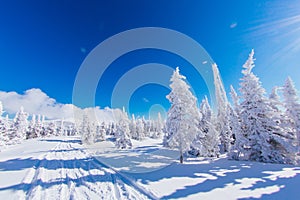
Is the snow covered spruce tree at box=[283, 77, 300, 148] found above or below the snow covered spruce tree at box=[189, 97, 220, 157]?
above

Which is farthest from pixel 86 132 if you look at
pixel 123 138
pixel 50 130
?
pixel 50 130

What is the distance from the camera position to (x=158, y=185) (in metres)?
8.01

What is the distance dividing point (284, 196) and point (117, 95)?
43.5 meters

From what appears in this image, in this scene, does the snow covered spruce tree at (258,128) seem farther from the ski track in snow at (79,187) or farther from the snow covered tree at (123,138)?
the snow covered tree at (123,138)

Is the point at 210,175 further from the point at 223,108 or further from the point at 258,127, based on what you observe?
the point at 223,108

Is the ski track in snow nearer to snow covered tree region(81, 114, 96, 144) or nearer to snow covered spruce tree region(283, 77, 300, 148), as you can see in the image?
snow covered spruce tree region(283, 77, 300, 148)

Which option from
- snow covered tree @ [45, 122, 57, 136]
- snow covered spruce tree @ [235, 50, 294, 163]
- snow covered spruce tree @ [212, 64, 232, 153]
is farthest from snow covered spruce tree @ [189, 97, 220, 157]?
snow covered tree @ [45, 122, 57, 136]

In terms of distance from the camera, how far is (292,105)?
62.1 ft

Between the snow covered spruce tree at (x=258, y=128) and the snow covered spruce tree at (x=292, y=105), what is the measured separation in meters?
5.26

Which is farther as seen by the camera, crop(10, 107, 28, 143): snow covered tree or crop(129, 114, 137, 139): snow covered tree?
crop(129, 114, 137, 139): snow covered tree

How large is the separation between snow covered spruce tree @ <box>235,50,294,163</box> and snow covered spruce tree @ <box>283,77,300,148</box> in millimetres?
5259

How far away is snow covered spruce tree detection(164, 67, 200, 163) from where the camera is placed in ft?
50.5

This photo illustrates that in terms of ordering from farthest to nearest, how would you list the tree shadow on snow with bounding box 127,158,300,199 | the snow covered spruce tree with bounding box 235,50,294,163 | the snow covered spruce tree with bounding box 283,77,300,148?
the snow covered spruce tree with bounding box 283,77,300,148, the snow covered spruce tree with bounding box 235,50,294,163, the tree shadow on snow with bounding box 127,158,300,199

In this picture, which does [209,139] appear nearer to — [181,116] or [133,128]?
[181,116]
